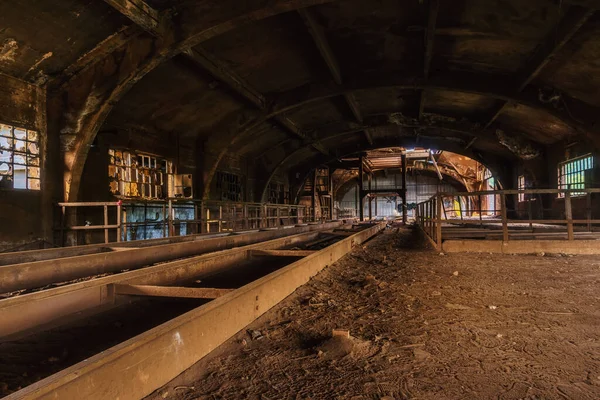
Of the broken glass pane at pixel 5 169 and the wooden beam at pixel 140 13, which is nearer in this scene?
the wooden beam at pixel 140 13

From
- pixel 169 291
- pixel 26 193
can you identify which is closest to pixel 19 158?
pixel 26 193

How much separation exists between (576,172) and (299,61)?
35.2 ft

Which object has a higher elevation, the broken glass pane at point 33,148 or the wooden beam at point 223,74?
the wooden beam at point 223,74

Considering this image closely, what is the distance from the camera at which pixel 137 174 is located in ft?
36.8

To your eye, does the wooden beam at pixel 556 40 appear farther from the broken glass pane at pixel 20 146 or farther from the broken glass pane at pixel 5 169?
the broken glass pane at pixel 5 169

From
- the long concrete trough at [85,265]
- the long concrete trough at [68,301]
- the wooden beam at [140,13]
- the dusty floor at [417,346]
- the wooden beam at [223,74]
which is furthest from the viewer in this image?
the wooden beam at [223,74]

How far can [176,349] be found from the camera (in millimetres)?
2113

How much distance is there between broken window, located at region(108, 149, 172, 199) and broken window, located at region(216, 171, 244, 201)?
10.9 feet

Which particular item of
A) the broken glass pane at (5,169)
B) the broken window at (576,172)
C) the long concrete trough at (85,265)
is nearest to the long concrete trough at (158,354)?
the long concrete trough at (85,265)

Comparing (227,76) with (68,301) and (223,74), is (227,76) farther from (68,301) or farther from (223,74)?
(68,301)

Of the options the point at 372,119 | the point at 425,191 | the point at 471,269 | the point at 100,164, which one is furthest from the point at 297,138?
the point at 425,191

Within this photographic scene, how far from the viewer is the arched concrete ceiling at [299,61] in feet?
24.0

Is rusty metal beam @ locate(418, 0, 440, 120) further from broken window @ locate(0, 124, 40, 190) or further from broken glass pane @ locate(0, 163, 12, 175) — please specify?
broken glass pane @ locate(0, 163, 12, 175)

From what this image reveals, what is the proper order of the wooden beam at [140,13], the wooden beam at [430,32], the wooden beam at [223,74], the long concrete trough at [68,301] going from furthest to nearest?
1. the wooden beam at [223,74]
2. the wooden beam at [430,32]
3. the wooden beam at [140,13]
4. the long concrete trough at [68,301]
